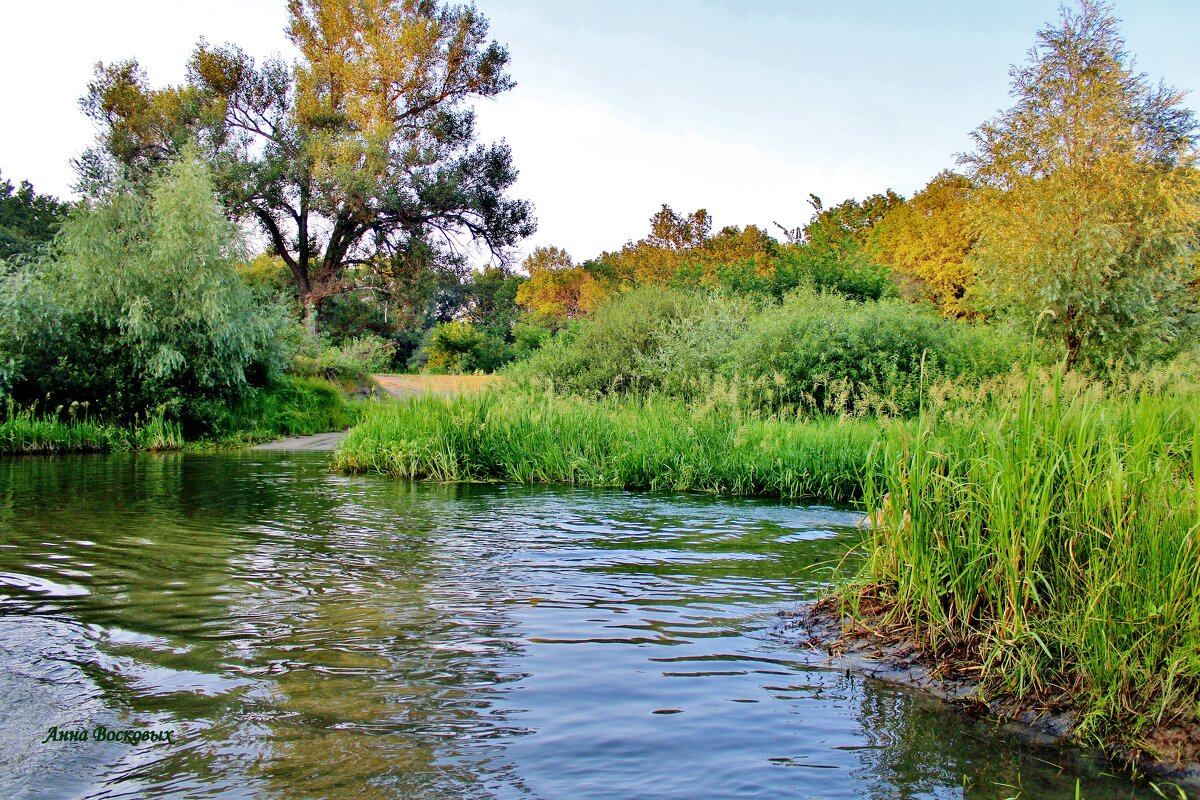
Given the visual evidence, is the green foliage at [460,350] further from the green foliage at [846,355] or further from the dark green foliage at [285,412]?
the green foliage at [846,355]

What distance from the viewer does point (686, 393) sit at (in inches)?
756

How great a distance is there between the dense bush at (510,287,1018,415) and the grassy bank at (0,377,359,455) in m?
6.62

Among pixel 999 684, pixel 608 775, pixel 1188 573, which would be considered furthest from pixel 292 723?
pixel 1188 573

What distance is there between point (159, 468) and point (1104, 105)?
21.2m

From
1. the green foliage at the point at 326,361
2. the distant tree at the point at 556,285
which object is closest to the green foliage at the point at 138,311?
the green foliage at the point at 326,361

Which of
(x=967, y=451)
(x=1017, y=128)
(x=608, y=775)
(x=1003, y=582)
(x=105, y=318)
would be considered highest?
(x=1017, y=128)

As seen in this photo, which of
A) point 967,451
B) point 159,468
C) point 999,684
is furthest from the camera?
point 159,468

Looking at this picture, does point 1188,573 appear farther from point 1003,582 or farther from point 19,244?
point 19,244

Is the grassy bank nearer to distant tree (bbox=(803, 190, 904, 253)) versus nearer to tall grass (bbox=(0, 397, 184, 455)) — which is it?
tall grass (bbox=(0, 397, 184, 455))

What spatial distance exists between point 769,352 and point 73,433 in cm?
1501

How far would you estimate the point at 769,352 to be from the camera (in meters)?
17.6

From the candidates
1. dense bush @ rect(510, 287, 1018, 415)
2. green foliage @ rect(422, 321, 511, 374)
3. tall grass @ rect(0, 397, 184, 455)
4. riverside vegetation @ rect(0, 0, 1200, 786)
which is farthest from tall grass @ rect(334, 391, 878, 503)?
green foliage @ rect(422, 321, 511, 374)

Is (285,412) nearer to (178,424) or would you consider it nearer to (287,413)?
(287,413)

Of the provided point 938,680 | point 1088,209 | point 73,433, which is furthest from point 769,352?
point 73,433
